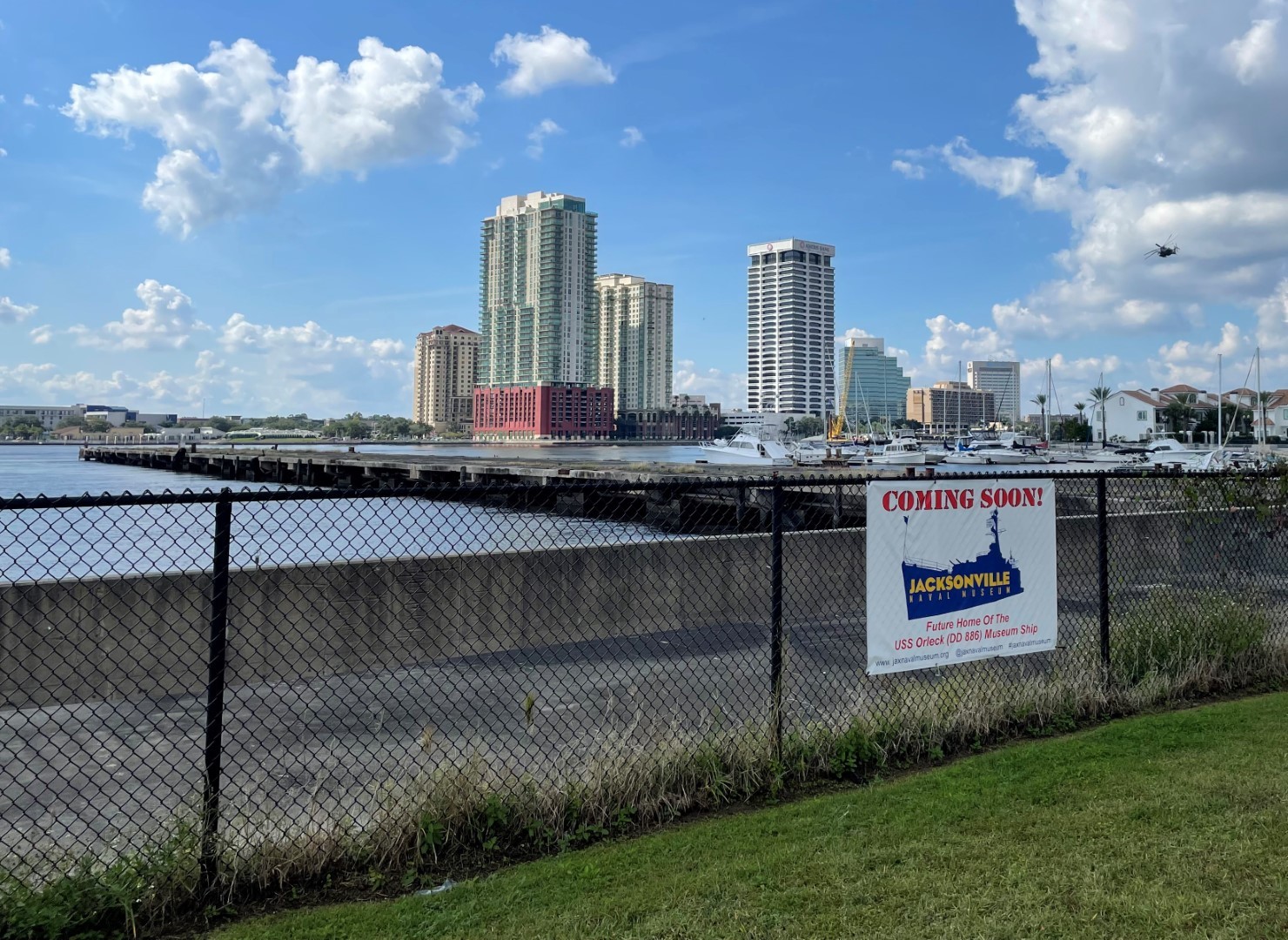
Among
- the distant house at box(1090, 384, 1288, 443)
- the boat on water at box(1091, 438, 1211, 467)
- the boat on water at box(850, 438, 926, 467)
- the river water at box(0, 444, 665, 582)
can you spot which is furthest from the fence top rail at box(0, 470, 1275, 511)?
the distant house at box(1090, 384, 1288, 443)

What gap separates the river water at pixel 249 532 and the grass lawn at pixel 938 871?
2494 mm

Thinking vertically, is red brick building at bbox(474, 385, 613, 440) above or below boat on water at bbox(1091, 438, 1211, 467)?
above

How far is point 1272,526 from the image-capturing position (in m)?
9.72

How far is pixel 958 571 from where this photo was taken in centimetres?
645

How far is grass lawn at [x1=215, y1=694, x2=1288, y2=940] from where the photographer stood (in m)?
3.93

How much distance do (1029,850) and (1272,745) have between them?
2632mm

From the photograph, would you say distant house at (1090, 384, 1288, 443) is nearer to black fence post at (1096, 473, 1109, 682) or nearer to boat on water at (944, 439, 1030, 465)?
boat on water at (944, 439, 1030, 465)

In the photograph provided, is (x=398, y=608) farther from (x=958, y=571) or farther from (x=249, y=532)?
(x=249, y=532)

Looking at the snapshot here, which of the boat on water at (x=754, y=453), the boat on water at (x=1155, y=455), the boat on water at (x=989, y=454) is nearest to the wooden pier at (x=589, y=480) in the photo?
the boat on water at (x=754, y=453)

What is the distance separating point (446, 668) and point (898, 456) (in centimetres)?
8134

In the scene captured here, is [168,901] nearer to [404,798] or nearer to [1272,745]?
[404,798]

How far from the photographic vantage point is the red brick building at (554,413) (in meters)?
186

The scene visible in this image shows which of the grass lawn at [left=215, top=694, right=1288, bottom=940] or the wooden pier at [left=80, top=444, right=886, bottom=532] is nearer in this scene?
the grass lawn at [left=215, top=694, right=1288, bottom=940]

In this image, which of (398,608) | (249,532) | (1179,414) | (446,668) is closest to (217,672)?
(398,608)
